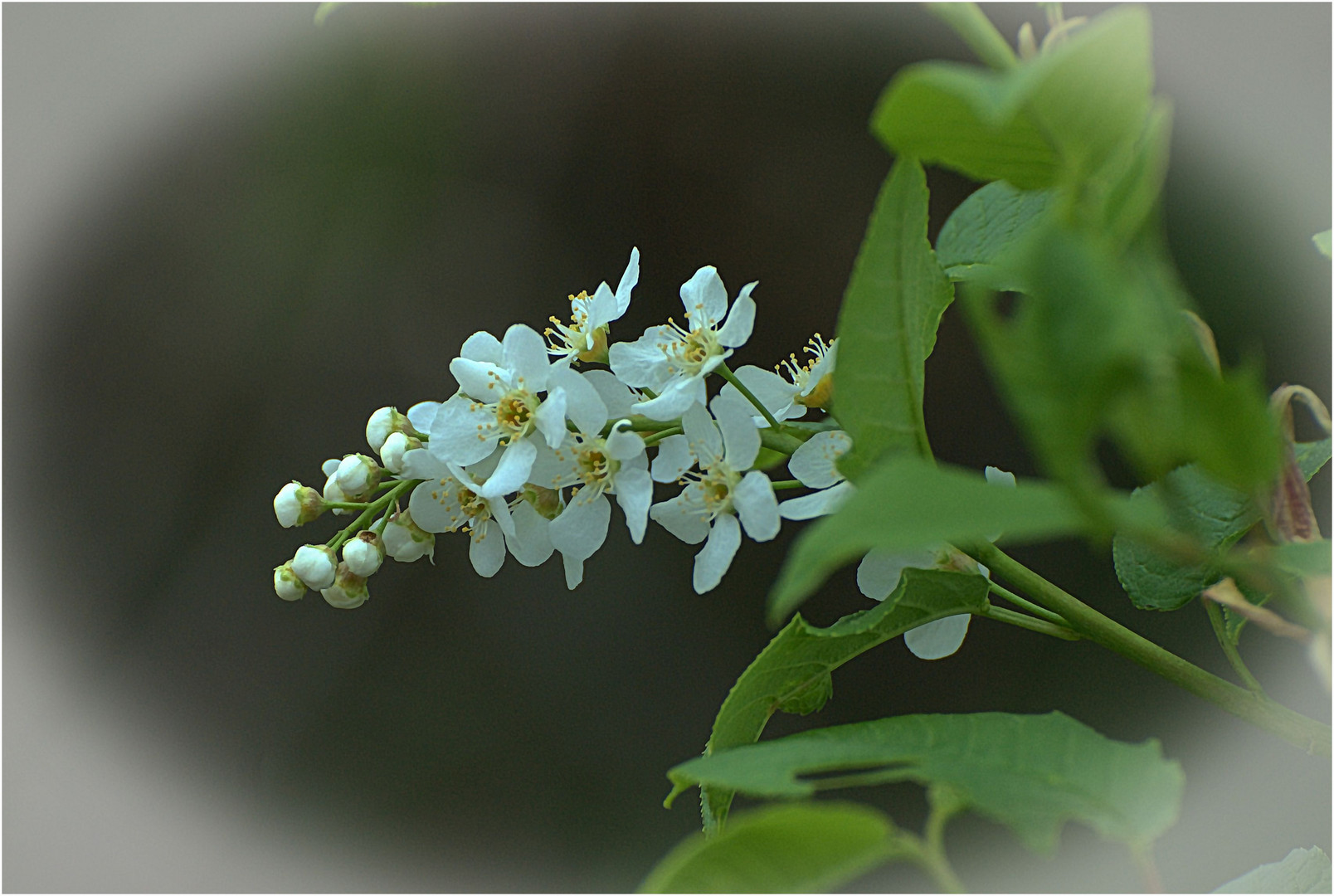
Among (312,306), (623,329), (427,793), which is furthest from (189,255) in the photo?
(427,793)

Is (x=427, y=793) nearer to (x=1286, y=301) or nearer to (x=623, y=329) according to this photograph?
(x=623, y=329)

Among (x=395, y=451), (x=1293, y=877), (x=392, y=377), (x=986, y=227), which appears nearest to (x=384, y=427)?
(x=395, y=451)

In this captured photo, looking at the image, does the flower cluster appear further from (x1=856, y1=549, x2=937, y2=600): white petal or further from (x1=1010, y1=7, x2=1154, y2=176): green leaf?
(x1=1010, y1=7, x2=1154, y2=176): green leaf

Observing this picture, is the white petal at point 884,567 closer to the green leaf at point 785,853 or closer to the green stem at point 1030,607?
the green stem at point 1030,607

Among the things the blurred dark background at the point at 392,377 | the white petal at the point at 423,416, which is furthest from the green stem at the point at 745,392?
the blurred dark background at the point at 392,377

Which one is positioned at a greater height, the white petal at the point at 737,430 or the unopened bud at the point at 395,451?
the unopened bud at the point at 395,451

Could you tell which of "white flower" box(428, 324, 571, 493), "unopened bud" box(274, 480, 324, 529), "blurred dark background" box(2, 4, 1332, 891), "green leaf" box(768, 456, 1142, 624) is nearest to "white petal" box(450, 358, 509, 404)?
"white flower" box(428, 324, 571, 493)
